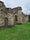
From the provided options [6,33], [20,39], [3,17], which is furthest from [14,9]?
[20,39]

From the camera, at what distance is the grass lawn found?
5359mm

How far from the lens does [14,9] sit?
7.09 meters

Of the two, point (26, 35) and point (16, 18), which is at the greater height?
point (16, 18)

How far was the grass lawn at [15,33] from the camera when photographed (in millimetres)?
5359

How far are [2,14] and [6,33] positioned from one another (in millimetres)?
1132

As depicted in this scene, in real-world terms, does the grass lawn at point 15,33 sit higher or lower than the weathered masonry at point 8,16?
lower

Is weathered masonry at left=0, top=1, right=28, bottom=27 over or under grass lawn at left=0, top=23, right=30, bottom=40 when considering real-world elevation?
over

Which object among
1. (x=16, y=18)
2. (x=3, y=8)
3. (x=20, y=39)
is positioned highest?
(x=3, y=8)

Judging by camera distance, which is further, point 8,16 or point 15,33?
point 8,16

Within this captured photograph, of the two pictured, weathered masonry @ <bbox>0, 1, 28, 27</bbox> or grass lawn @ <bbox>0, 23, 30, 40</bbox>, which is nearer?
grass lawn @ <bbox>0, 23, 30, 40</bbox>

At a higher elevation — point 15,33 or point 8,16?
point 8,16

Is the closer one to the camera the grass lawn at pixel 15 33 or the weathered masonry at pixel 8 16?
the grass lawn at pixel 15 33

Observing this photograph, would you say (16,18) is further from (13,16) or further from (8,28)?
(8,28)

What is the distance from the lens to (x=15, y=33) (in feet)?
18.7
